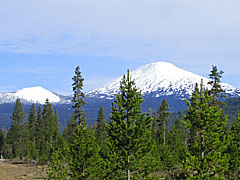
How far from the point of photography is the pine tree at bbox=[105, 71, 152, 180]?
20.9m

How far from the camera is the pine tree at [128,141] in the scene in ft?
68.6

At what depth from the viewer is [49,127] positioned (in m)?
81.2

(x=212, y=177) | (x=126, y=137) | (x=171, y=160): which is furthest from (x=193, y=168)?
(x=171, y=160)

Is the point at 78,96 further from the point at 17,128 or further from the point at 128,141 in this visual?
the point at 17,128

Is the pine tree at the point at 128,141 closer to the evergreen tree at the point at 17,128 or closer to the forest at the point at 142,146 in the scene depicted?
the forest at the point at 142,146

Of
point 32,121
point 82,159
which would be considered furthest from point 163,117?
point 82,159

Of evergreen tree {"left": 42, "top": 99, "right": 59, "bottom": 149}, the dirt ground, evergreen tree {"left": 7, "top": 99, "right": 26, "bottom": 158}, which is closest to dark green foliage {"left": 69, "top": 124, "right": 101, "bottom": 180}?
the dirt ground

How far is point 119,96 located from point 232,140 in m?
11.9

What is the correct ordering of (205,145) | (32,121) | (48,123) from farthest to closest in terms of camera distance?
(32,121) < (48,123) < (205,145)

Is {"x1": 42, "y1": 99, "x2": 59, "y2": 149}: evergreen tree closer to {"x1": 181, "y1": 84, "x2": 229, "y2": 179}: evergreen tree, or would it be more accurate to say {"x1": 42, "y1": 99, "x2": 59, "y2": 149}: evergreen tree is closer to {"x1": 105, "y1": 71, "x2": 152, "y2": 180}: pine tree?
{"x1": 105, "y1": 71, "x2": 152, "y2": 180}: pine tree

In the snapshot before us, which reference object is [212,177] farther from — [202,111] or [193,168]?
[202,111]

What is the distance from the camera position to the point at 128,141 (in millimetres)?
21016

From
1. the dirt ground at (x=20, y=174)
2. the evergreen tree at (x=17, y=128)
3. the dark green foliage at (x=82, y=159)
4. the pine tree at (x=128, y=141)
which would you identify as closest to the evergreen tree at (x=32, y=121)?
the evergreen tree at (x=17, y=128)

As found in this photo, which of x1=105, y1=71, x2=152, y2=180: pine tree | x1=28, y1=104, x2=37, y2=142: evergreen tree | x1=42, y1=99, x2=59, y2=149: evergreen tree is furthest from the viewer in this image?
x1=28, y1=104, x2=37, y2=142: evergreen tree
